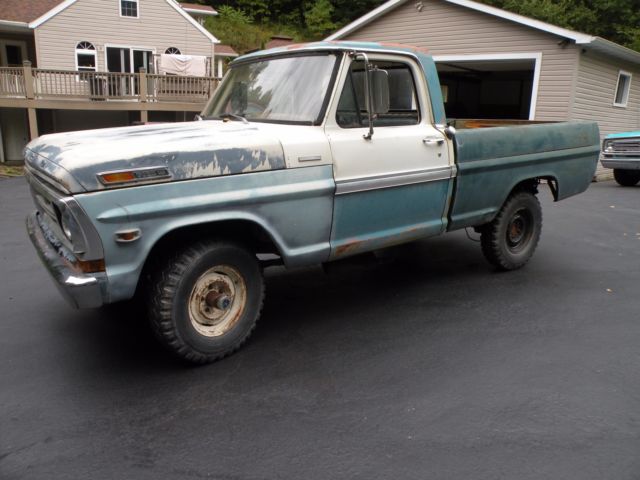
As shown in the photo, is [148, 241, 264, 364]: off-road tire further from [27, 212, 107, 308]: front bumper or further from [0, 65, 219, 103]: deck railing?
[0, 65, 219, 103]: deck railing

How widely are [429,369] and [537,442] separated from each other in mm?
933

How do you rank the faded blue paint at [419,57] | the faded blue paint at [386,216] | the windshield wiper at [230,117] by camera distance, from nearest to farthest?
the faded blue paint at [386,216] → the windshield wiper at [230,117] → the faded blue paint at [419,57]

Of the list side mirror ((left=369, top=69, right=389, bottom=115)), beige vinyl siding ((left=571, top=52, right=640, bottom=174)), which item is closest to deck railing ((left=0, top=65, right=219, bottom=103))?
beige vinyl siding ((left=571, top=52, right=640, bottom=174))

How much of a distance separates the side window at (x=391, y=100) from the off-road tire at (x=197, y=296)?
1329 mm

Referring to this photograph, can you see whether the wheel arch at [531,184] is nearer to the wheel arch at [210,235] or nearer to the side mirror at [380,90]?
the side mirror at [380,90]

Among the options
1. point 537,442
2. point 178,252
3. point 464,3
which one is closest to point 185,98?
point 464,3

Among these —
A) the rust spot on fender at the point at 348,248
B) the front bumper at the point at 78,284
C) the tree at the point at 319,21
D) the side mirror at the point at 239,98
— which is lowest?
the rust spot on fender at the point at 348,248

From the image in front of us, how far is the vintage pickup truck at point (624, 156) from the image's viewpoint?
1307 centimetres

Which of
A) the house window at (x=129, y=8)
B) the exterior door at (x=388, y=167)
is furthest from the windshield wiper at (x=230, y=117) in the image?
the house window at (x=129, y=8)

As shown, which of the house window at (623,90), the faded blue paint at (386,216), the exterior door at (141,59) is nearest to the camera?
the faded blue paint at (386,216)

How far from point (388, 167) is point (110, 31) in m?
20.2

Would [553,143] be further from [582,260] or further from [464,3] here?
[464,3]

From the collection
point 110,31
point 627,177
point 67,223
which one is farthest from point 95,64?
point 67,223

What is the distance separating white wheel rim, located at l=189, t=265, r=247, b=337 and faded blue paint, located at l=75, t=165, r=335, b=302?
0.36 m
